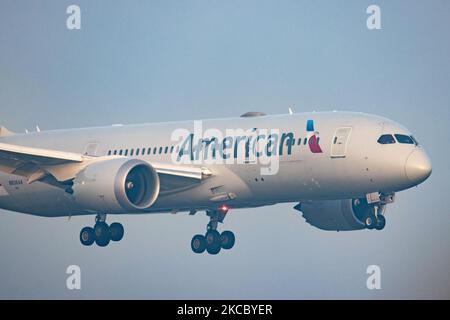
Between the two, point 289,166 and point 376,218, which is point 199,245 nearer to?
point 289,166

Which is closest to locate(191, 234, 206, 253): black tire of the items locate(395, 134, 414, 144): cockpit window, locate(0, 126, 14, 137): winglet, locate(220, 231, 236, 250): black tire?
locate(220, 231, 236, 250): black tire

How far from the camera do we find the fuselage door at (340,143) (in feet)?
232

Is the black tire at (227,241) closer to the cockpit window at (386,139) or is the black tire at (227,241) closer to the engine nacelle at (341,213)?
the engine nacelle at (341,213)

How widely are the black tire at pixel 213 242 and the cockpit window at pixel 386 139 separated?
11979mm

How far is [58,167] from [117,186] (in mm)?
4575

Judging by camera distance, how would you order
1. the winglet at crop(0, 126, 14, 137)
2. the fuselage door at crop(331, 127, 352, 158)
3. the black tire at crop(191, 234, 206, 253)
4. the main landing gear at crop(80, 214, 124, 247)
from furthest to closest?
the winglet at crop(0, 126, 14, 137), the black tire at crop(191, 234, 206, 253), the main landing gear at crop(80, 214, 124, 247), the fuselage door at crop(331, 127, 352, 158)

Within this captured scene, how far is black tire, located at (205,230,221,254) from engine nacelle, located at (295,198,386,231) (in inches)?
194

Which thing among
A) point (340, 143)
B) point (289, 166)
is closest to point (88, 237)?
point (289, 166)

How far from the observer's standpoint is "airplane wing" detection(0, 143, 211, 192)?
73.1 m

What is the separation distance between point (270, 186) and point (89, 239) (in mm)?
10894

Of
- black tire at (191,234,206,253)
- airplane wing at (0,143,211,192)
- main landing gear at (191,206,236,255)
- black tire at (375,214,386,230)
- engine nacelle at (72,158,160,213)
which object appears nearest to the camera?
engine nacelle at (72,158,160,213)

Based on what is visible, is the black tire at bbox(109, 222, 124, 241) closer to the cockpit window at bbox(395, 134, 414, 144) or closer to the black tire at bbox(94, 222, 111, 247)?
the black tire at bbox(94, 222, 111, 247)
